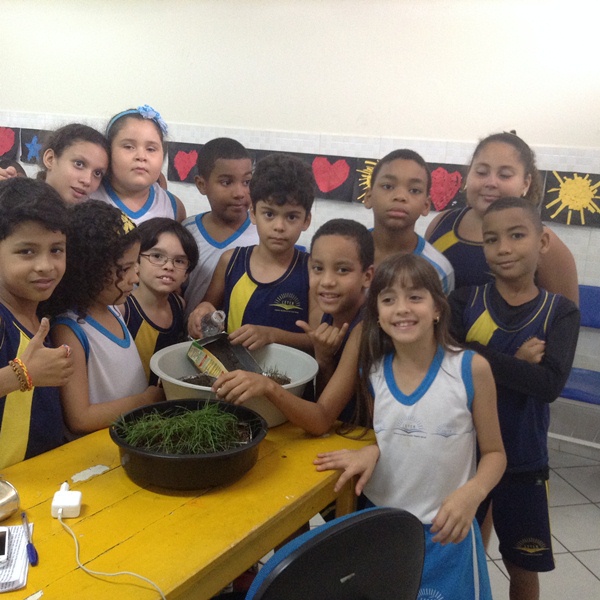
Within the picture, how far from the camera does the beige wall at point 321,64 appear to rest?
292cm

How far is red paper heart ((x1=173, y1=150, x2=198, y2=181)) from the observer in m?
3.78

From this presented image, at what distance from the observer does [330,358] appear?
5.54ft

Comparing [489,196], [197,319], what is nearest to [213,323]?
[197,319]

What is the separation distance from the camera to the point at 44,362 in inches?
50.1

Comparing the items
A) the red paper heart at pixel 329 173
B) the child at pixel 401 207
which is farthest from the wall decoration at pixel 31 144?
the child at pixel 401 207

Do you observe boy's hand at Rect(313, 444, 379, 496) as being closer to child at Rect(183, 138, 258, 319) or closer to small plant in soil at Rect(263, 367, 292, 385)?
small plant in soil at Rect(263, 367, 292, 385)

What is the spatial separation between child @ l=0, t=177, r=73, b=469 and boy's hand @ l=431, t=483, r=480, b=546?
2.91ft

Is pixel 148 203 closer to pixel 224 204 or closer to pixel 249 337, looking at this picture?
pixel 224 204

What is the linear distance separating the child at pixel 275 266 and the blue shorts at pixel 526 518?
2.34 ft

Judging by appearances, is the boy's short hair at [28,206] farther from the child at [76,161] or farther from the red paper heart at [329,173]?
Result: the red paper heart at [329,173]

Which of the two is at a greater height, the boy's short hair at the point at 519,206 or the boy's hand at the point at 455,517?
the boy's short hair at the point at 519,206

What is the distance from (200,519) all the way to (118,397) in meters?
0.58

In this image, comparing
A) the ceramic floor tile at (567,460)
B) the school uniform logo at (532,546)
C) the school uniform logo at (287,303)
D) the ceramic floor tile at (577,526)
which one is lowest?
the ceramic floor tile at (577,526)

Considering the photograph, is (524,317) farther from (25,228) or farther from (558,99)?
(558,99)
